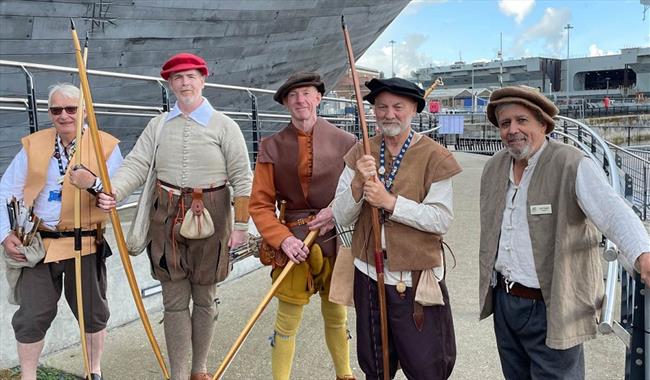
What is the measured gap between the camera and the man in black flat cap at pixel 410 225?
2.21m

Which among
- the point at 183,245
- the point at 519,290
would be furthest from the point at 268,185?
the point at 519,290

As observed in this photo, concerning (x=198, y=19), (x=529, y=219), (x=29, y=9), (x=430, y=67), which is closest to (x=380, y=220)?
(x=529, y=219)

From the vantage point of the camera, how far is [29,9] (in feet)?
19.2

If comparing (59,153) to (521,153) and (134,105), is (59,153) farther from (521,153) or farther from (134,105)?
(134,105)

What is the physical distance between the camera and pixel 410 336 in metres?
2.27

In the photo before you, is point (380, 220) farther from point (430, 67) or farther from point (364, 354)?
point (430, 67)

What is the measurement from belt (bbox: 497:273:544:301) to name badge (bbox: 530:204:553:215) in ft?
0.98

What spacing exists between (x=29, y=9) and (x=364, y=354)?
557 cm

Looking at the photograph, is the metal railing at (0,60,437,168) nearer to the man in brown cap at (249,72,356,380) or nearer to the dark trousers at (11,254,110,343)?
the man in brown cap at (249,72,356,380)

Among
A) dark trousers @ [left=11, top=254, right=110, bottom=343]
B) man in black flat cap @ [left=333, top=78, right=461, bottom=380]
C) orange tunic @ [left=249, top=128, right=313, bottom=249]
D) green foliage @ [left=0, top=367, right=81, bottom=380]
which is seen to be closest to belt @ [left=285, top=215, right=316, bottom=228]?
orange tunic @ [left=249, top=128, right=313, bottom=249]

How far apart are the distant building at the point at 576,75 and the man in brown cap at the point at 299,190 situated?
6359 centimetres

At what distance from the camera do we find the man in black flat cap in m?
2.21

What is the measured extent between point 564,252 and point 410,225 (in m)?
0.58

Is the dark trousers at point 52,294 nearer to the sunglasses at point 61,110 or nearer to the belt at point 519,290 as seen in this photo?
the sunglasses at point 61,110
